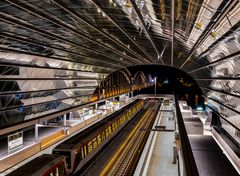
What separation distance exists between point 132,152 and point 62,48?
7654 mm

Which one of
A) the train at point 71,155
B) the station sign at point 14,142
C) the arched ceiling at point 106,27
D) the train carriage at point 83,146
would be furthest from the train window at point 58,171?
the arched ceiling at point 106,27

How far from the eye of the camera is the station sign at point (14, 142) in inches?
437

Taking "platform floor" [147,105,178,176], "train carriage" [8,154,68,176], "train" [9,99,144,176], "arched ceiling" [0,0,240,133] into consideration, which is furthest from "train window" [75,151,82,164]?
"arched ceiling" [0,0,240,133]

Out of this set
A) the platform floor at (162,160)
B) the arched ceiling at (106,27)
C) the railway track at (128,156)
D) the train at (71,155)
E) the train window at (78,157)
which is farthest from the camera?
the railway track at (128,156)

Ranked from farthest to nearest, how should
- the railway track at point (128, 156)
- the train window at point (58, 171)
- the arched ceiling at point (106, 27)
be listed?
the railway track at point (128, 156) → the arched ceiling at point (106, 27) → the train window at point (58, 171)

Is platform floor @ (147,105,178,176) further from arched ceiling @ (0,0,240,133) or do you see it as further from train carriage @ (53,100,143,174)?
arched ceiling @ (0,0,240,133)

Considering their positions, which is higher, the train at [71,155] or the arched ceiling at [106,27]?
the arched ceiling at [106,27]

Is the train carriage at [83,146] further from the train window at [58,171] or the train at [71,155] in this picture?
the train window at [58,171]

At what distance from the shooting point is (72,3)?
10.3 meters

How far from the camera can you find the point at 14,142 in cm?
1140

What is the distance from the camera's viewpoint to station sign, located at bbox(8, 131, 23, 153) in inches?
437

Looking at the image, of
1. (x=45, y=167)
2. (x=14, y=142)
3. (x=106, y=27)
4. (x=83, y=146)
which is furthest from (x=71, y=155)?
(x=106, y=27)

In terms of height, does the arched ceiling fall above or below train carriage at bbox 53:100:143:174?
above

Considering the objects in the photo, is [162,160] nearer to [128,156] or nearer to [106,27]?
[128,156]
